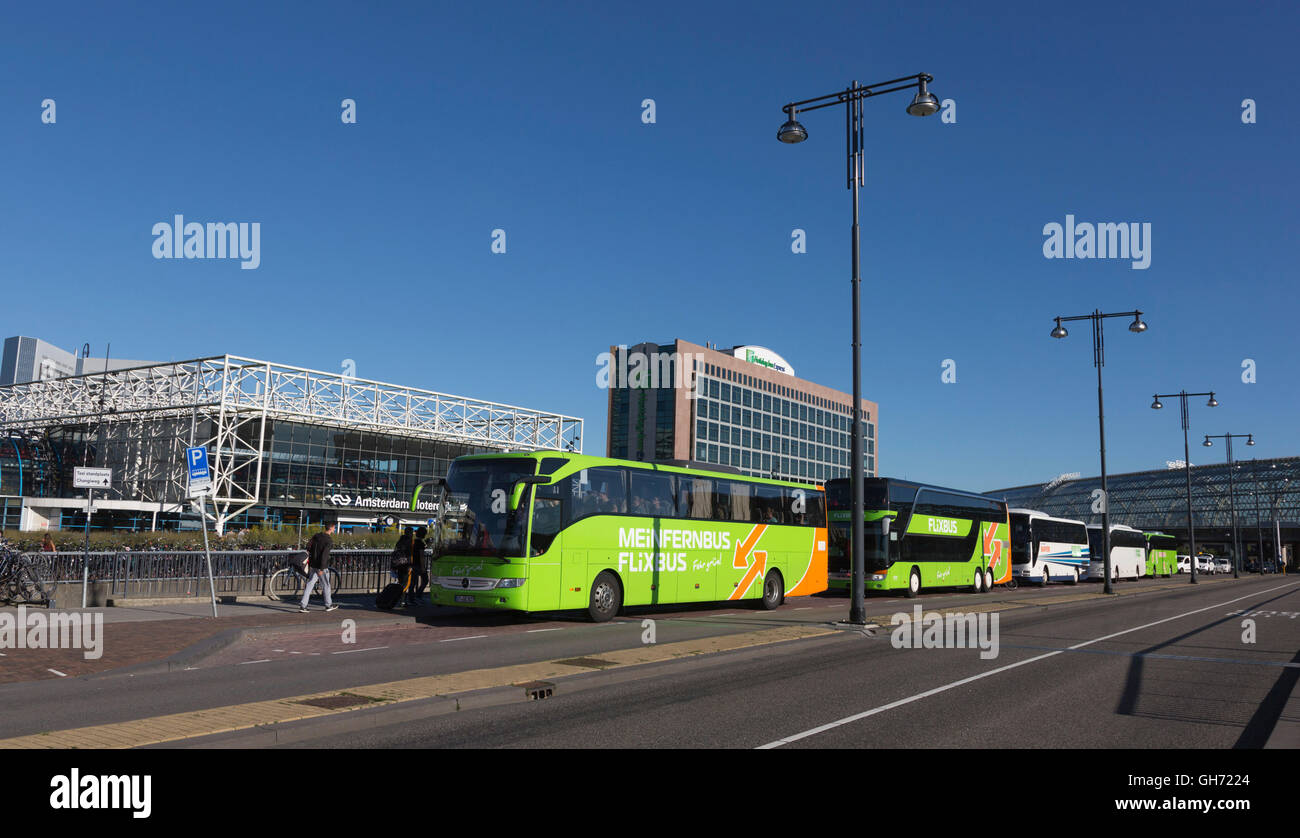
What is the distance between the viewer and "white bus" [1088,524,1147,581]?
5453cm

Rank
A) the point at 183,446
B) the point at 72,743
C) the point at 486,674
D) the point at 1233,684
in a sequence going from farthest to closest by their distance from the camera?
the point at 183,446, the point at 1233,684, the point at 486,674, the point at 72,743

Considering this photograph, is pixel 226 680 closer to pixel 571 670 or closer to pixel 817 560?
pixel 571 670

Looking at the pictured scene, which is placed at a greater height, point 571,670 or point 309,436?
point 309,436

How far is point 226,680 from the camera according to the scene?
35.6ft

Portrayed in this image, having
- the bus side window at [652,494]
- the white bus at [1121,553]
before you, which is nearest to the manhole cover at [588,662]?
the bus side window at [652,494]

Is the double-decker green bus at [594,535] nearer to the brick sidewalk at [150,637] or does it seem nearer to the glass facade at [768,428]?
the brick sidewalk at [150,637]

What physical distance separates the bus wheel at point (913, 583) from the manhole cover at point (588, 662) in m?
21.2

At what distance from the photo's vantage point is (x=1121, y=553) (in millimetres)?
55750

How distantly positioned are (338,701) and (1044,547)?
42980mm

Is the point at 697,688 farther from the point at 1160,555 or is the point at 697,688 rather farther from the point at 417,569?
the point at 1160,555

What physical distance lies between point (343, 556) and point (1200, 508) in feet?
467

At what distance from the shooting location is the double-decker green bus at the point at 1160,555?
63.5 m

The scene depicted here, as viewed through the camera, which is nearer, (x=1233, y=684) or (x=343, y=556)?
(x=1233, y=684)

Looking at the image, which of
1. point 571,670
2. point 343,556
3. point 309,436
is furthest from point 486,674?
point 309,436
